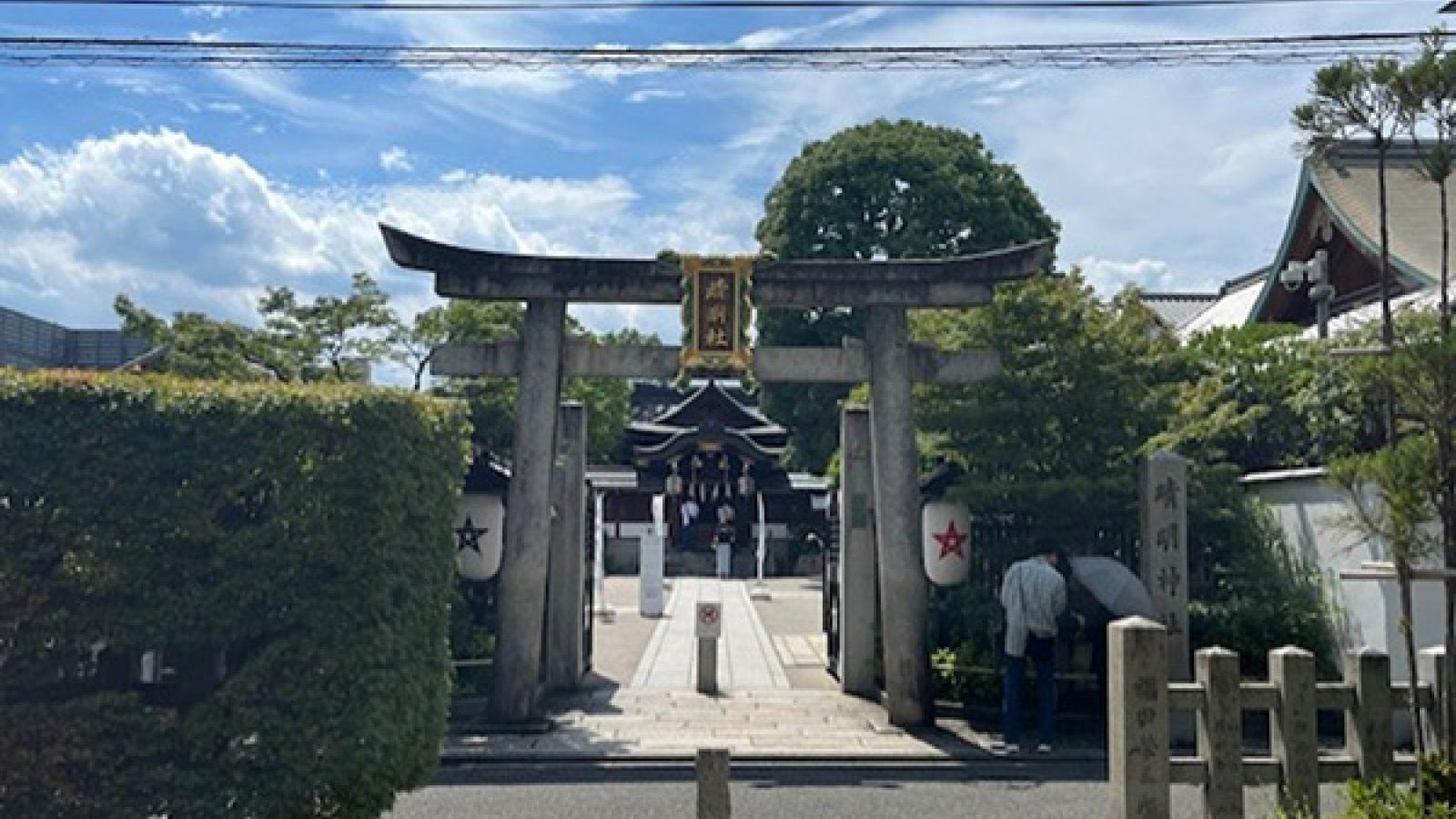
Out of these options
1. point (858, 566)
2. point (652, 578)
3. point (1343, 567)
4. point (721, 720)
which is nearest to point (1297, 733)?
point (1343, 567)

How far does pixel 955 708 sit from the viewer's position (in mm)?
12391

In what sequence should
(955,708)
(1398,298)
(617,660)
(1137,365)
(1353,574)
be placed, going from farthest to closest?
1. (1398,298)
2. (617,660)
3. (1137,365)
4. (955,708)
5. (1353,574)

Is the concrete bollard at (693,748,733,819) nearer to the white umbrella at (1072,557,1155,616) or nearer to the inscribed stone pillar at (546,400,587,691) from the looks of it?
the white umbrella at (1072,557,1155,616)

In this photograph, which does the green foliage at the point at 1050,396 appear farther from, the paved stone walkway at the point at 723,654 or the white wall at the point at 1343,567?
the paved stone walkway at the point at 723,654

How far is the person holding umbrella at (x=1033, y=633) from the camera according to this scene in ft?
35.9

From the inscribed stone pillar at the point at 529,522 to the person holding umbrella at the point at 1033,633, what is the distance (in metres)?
4.98

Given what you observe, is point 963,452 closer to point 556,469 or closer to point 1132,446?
point 1132,446

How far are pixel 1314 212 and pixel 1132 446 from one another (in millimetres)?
12227

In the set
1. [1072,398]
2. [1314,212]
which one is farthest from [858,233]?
[1072,398]

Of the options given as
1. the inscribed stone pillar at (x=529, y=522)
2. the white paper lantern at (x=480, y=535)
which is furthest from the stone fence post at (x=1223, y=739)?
the white paper lantern at (x=480, y=535)

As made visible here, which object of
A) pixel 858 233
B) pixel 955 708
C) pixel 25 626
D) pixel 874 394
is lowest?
pixel 955 708

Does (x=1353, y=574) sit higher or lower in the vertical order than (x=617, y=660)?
higher

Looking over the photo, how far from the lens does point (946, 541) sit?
1241 centimetres

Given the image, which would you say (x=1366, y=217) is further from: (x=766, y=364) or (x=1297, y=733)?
(x=1297, y=733)
